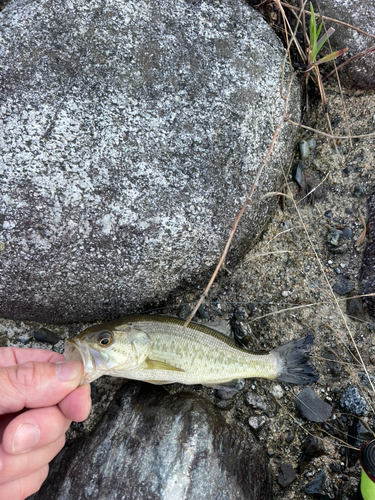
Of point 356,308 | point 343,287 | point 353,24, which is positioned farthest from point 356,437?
point 353,24

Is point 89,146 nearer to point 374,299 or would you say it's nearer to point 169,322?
point 169,322

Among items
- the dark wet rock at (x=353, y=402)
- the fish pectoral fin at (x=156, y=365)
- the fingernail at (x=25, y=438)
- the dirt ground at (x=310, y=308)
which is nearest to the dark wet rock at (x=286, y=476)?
the dirt ground at (x=310, y=308)

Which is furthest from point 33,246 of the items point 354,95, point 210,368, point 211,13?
point 354,95

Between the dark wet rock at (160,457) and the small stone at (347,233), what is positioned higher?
the small stone at (347,233)

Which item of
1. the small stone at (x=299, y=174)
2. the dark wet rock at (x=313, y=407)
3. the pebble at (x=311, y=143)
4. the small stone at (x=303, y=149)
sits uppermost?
the pebble at (x=311, y=143)

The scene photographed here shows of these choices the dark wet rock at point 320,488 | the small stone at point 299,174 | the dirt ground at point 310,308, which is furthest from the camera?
the small stone at point 299,174

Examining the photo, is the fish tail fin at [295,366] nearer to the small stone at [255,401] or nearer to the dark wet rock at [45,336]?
the small stone at [255,401]

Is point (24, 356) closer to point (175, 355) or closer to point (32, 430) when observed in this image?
point (32, 430)
